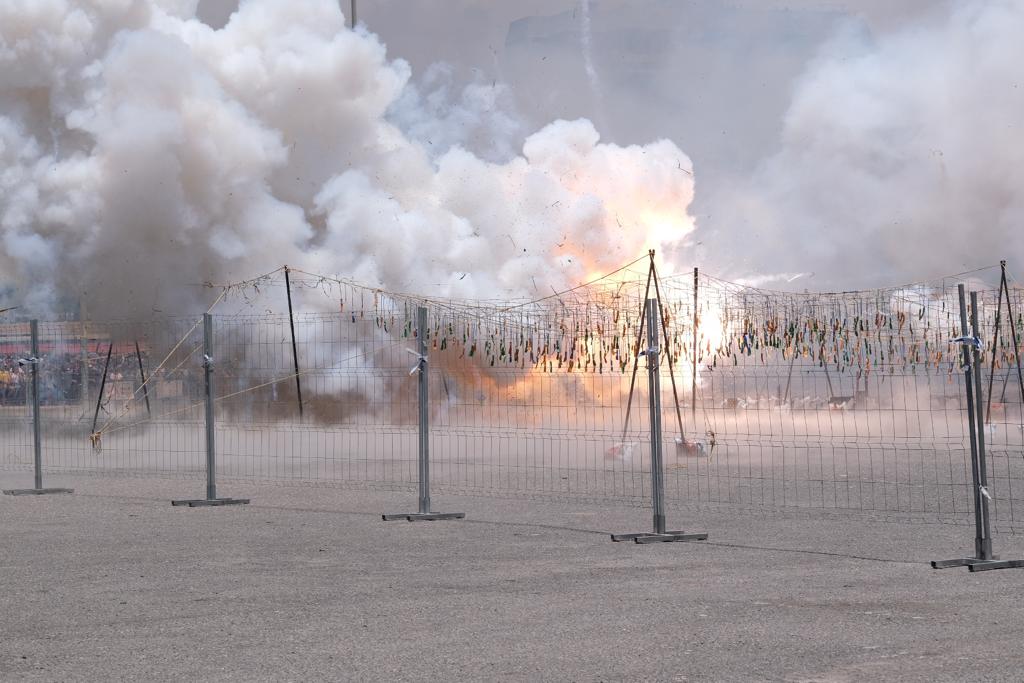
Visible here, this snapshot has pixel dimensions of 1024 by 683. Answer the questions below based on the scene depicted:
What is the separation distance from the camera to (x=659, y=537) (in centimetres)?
1358

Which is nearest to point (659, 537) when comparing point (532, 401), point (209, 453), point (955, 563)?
point (955, 563)

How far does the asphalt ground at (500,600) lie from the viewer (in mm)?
8172

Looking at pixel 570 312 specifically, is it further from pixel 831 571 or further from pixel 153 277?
pixel 831 571

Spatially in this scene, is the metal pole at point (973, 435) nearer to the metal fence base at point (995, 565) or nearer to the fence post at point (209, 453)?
the metal fence base at point (995, 565)

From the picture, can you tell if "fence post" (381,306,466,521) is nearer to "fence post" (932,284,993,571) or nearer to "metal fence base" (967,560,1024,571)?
"fence post" (932,284,993,571)

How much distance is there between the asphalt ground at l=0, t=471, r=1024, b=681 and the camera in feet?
26.8

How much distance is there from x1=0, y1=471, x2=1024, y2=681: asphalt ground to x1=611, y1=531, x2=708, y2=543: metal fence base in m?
0.15

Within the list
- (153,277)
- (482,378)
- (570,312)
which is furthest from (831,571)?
(153,277)

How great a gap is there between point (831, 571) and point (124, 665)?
5.79 meters

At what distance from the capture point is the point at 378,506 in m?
17.4

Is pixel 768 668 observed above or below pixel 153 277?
below

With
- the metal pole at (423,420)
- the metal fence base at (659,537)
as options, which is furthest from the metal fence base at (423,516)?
the metal fence base at (659,537)

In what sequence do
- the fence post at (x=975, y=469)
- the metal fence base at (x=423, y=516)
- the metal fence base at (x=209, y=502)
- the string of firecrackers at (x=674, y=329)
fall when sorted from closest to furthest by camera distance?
1. the fence post at (x=975, y=469)
2. the metal fence base at (x=423, y=516)
3. the metal fence base at (x=209, y=502)
4. the string of firecrackers at (x=674, y=329)

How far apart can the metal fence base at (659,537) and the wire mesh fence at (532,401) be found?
3.17 metres
